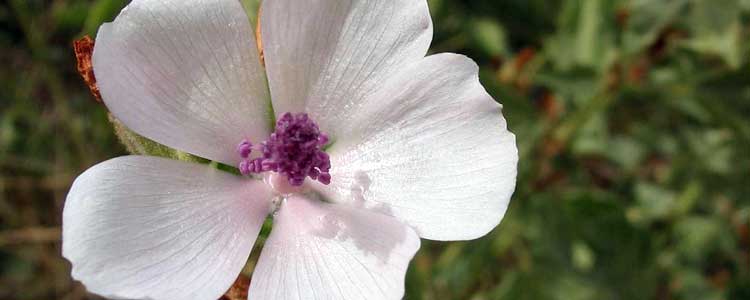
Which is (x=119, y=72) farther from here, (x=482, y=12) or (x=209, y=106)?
(x=482, y=12)

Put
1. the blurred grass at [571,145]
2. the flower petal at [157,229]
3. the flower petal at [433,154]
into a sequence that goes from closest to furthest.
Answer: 1. the flower petal at [157,229]
2. the flower petal at [433,154]
3. the blurred grass at [571,145]

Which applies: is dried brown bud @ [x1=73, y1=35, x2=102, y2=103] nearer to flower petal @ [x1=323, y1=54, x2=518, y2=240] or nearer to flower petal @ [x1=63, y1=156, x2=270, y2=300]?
flower petal @ [x1=63, y1=156, x2=270, y2=300]

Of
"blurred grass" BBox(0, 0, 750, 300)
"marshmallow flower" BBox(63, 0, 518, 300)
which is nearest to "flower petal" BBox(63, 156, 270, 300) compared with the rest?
"marshmallow flower" BBox(63, 0, 518, 300)

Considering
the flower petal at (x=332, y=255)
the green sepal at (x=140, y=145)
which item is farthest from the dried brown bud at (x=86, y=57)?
the flower petal at (x=332, y=255)

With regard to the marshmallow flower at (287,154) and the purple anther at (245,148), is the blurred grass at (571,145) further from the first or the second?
the purple anther at (245,148)

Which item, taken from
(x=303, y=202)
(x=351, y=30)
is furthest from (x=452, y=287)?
(x=351, y=30)

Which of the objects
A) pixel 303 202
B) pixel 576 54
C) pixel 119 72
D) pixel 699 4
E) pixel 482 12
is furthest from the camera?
pixel 482 12
